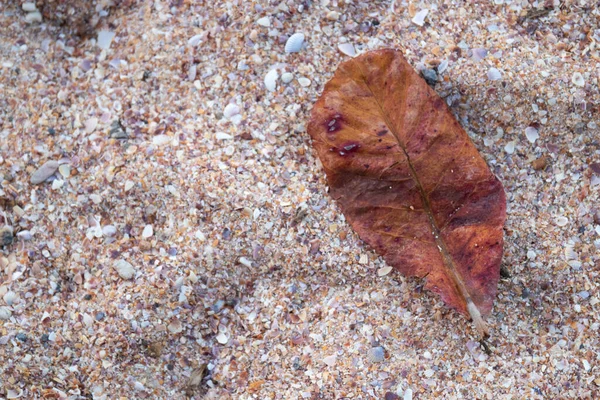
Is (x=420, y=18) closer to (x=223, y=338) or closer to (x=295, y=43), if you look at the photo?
(x=295, y=43)

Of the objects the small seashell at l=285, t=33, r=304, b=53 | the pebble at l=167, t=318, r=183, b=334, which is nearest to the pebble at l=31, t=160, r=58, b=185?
the pebble at l=167, t=318, r=183, b=334

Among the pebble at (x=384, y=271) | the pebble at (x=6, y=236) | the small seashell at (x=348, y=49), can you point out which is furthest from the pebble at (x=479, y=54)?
the pebble at (x=6, y=236)

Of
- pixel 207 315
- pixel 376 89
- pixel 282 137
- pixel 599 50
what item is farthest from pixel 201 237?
pixel 599 50

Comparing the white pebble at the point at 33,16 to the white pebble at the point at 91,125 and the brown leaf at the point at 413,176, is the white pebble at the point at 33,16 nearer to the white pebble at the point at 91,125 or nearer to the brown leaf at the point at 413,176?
the white pebble at the point at 91,125

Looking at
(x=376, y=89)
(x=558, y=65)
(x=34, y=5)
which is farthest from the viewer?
(x=34, y=5)

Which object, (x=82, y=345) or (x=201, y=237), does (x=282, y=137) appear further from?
(x=82, y=345)

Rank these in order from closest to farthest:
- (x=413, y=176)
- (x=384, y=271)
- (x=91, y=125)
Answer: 1. (x=413, y=176)
2. (x=384, y=271)
3. (x=91, y=125)

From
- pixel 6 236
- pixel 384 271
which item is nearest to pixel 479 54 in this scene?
pixel 384 271
